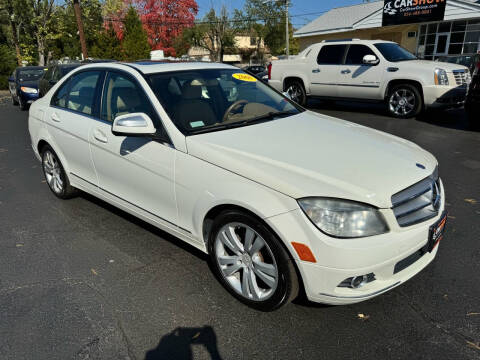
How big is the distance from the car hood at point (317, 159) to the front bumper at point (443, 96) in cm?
649

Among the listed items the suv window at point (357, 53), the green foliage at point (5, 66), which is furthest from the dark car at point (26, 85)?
the green foliage at point (5, 66)

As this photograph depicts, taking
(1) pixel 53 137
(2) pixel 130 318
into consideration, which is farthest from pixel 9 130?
(2) pixel 130 318

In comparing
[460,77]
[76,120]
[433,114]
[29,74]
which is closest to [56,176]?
[76,120]

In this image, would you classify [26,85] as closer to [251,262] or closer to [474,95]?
[474,95]

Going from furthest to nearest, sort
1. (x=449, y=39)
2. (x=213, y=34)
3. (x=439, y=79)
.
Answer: (x=213, y=34)
(x=449, y=39)
(x=439, y=79)

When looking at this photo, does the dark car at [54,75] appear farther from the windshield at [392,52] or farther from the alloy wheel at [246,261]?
the alloy wheel at [246,261]

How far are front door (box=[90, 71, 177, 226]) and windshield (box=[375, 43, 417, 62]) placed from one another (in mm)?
7946

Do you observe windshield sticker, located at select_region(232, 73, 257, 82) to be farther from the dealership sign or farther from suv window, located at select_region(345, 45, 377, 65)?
the dealership sign

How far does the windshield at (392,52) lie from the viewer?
9.78m

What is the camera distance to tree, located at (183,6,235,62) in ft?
157

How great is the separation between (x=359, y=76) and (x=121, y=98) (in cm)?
785

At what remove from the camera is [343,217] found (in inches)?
92.4

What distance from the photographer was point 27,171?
21.3ft

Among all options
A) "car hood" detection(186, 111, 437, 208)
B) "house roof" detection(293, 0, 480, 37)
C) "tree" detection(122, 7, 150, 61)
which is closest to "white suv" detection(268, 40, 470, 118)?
"car hood" detection(186, 111, 437, 208)
